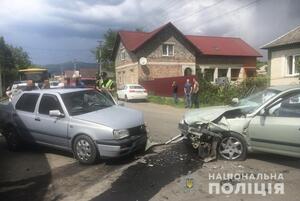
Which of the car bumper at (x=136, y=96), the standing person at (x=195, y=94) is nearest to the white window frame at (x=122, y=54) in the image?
the car bumper at (x=136, y=96)

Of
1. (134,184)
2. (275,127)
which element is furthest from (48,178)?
(275,127)

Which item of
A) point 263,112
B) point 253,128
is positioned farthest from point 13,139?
point 263,112

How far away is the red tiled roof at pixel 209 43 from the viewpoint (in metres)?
43.2

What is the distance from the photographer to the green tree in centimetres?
9188

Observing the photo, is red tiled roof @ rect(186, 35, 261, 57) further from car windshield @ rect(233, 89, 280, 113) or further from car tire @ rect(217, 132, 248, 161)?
car tire @ rect(217, 132, 248, 161)

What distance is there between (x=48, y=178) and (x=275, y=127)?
14.2ft

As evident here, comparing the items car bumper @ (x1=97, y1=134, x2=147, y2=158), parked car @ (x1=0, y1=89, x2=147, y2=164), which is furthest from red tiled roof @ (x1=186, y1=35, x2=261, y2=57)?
car bumper @ (x1=97, y1=134, x2=147, y2=158)

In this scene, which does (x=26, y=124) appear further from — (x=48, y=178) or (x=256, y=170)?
(x=256, y=170)

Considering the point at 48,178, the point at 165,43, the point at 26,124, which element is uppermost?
the point at 165,43

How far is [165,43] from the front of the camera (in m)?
42.3

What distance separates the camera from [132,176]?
7.26 m

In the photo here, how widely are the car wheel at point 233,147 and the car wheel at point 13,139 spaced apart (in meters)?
5.09

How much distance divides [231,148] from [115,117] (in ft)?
8.01

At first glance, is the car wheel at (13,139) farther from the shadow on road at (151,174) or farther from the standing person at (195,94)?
the standing person at (195,94)
